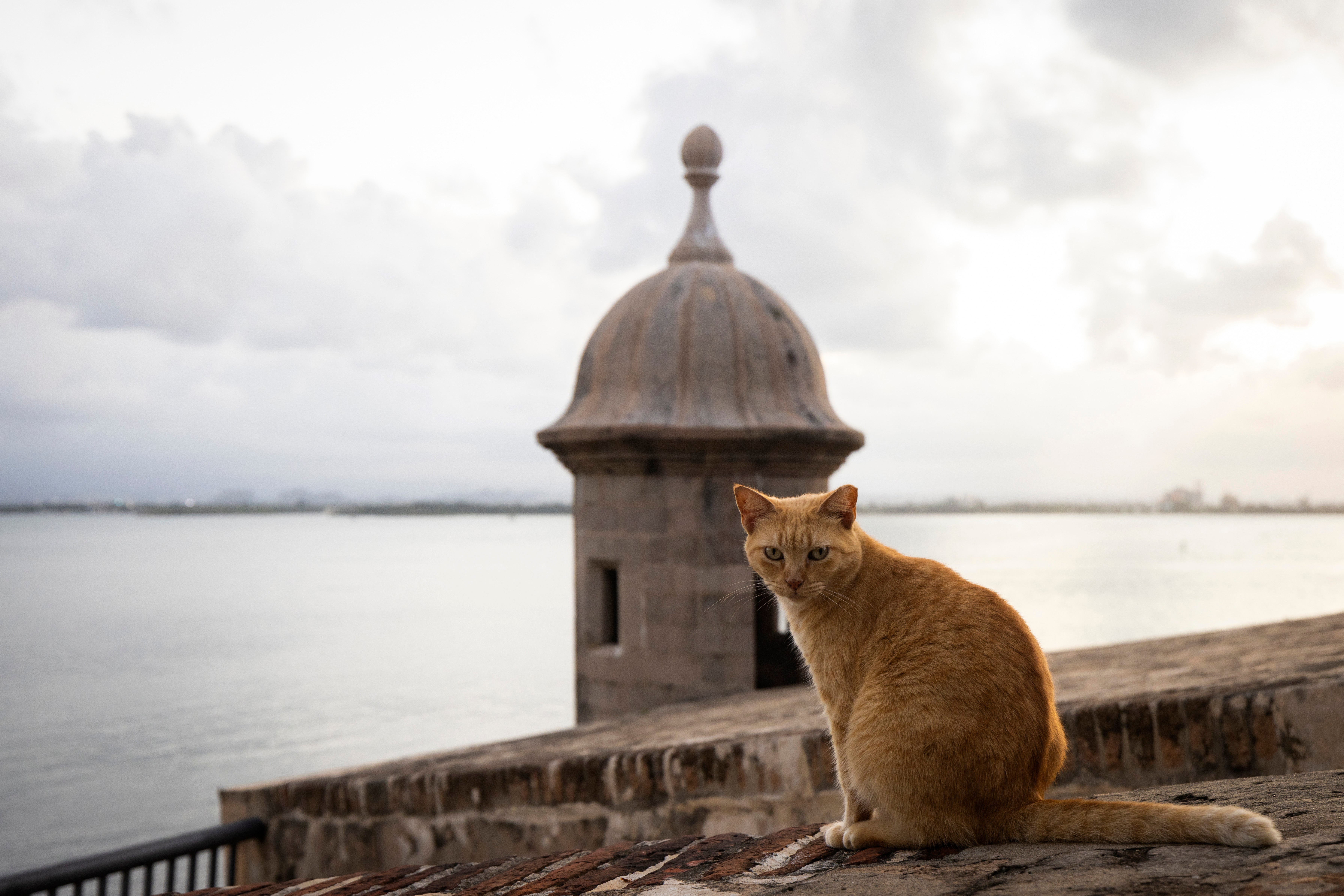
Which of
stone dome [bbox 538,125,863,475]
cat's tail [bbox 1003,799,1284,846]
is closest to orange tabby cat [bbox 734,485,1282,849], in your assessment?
cat's tail [bbox 1003,799,1284,846]

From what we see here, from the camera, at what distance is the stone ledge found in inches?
67.5

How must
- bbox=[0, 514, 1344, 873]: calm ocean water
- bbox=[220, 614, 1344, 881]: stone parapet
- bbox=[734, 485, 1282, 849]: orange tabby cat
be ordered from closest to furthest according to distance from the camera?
1. bbox=[734, 485, 1282, 849]: orange tabby cat
2. bbox=[220, 614, 1344, 881]: stone parapet
3. bbox=[0, 514, 1344, 873]: calm ocean water

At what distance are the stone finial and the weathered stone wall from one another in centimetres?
214

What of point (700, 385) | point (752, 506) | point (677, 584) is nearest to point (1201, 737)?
point (752, 506)

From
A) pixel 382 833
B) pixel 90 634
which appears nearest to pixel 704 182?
pixel 382 833

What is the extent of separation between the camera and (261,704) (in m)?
41.3

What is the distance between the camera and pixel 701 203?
867 centimetres

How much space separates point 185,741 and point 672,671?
32.9m

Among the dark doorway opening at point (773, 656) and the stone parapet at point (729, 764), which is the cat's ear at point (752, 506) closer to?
the stone parapet at point (729, 764)

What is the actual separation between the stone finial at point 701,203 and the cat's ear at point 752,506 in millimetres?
6014

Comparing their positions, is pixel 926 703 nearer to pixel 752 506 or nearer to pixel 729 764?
pixel 752 506

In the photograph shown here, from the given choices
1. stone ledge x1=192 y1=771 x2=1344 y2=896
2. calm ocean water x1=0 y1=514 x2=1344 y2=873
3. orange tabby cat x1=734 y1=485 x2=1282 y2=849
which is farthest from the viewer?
calm ocean water x1=0 y1=514 x2=1344 y2=873

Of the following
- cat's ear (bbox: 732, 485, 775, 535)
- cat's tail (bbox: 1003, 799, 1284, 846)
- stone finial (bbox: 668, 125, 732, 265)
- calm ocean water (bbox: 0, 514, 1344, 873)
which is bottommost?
calm ocean water (bbox: 0, 514, 1344, 873)

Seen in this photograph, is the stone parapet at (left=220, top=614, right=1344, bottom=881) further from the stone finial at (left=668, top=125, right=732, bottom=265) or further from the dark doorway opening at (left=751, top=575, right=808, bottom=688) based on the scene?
the stone finial at (left=668, top=125, right=732, bottom=265)
